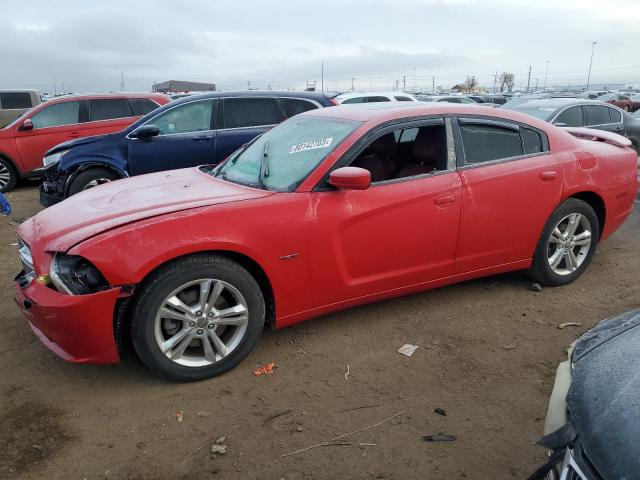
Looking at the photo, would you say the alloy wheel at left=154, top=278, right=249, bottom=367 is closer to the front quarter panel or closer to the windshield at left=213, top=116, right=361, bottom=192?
the front quarter panel

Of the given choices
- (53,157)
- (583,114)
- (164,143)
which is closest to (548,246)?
(164,143)

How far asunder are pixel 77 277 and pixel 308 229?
4.41 ft

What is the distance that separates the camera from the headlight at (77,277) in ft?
9.14

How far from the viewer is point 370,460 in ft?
8.07

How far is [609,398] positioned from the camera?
4.88 feet

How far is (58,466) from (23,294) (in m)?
1.06

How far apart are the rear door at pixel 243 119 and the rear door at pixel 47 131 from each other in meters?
3.93

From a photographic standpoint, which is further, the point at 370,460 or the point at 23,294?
the point at 23,294

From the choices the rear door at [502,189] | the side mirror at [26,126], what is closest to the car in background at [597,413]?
the rear door at [502,189]

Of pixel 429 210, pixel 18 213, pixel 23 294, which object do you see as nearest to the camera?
pixel 23 294

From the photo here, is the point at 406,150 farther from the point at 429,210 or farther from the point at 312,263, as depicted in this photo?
the point at 312,263

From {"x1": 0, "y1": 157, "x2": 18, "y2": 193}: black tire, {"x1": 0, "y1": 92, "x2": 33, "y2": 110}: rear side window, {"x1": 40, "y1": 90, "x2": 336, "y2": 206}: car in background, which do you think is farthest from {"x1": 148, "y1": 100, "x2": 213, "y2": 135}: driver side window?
{"x1": 0, "y1": 92, "x2": 33, "y2": 110}: rear side window

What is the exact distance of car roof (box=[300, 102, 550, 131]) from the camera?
3711mm

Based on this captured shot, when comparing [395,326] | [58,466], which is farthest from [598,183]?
[58,466]
